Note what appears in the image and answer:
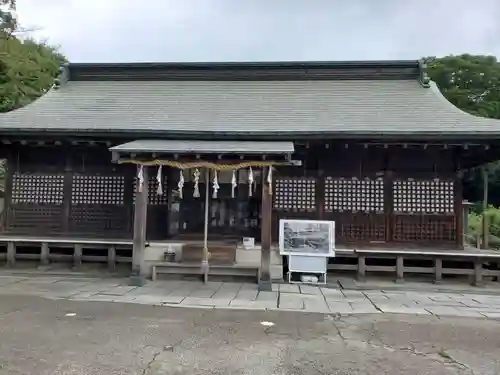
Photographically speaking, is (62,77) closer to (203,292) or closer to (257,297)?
(203,292)

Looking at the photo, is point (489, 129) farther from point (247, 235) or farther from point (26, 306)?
point (26, 306)

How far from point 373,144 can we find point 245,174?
10.7 feet

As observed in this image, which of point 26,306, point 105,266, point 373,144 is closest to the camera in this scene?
point 26,306

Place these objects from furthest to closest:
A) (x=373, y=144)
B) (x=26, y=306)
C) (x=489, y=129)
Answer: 1. (x=373, y=144)
2. (x=489, y=129)
3. (x=26, y=306)

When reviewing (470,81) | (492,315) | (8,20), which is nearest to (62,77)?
(8,20)

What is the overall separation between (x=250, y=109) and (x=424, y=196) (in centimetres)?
489

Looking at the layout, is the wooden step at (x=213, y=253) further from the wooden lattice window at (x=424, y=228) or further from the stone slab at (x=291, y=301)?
the wooden lattice window at (x=424, y=228)

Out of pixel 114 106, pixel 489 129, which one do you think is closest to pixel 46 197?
pixel 114 106

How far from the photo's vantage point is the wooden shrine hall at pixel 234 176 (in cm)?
846

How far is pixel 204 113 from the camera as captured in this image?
10383mm

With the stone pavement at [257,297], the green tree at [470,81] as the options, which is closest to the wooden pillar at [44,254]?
the stone pavement at [257,297]

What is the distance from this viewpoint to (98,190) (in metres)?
10.0

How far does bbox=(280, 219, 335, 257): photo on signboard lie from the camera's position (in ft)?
28.1

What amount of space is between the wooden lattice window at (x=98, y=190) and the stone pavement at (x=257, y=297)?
215 cm
